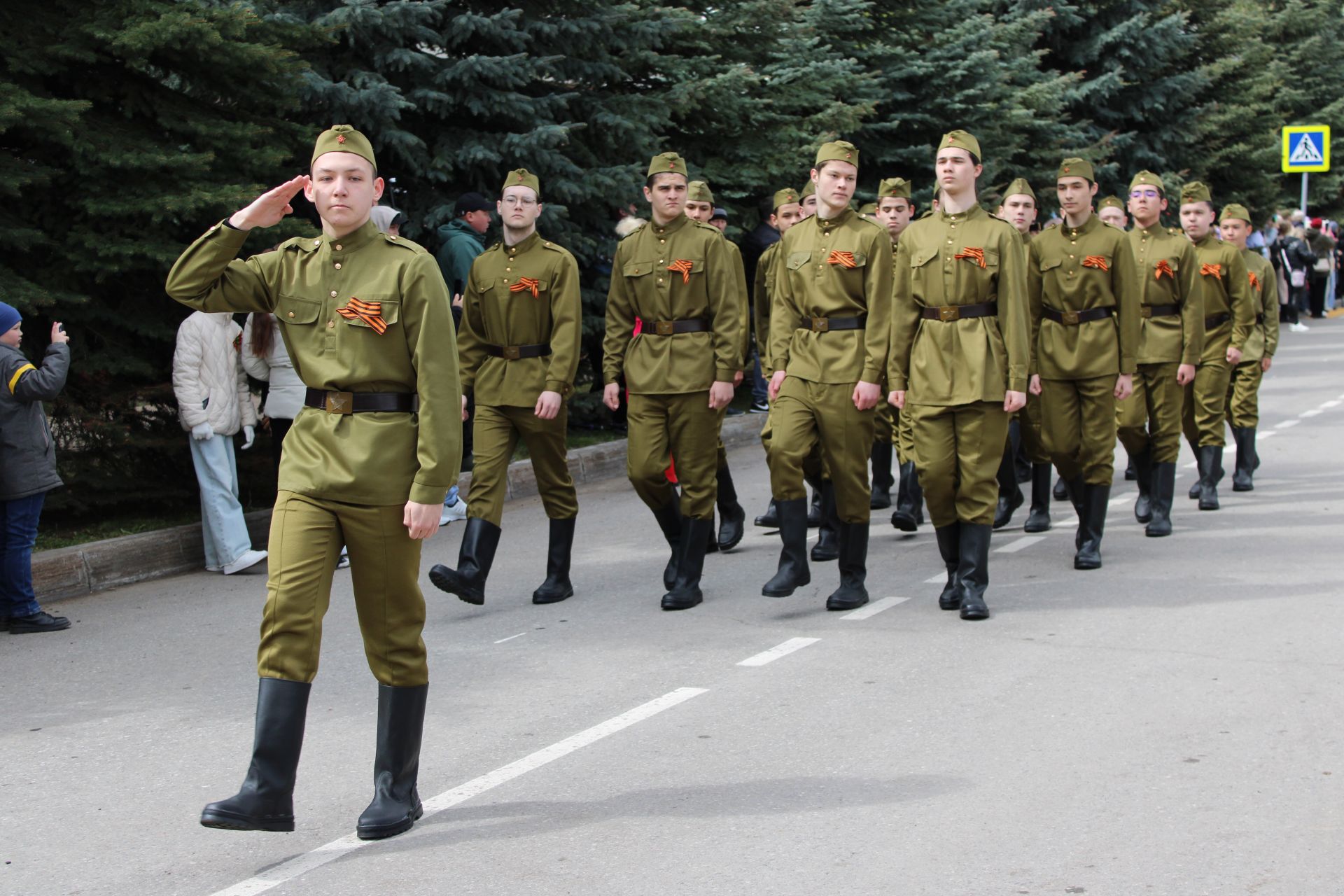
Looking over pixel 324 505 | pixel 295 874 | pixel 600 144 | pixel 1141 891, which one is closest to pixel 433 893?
pixel 295 874

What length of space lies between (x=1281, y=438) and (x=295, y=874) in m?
12.3

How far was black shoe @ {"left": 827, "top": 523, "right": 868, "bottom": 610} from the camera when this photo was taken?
831 cm

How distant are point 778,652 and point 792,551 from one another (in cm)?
103

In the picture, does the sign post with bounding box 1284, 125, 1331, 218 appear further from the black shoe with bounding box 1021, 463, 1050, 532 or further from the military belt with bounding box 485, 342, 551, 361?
the military belt with bounding box 485, 342, 551, 361

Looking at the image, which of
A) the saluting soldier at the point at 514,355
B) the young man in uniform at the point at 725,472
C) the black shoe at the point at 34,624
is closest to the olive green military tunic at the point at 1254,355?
the young man in uniform at the point at 725,472

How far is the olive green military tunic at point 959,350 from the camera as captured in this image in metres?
8.03

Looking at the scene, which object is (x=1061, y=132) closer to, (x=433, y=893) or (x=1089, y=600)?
(x=1089, y=600)

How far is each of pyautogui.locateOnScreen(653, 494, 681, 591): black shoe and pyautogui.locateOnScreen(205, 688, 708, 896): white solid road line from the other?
2079 mm

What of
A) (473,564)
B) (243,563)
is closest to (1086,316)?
(473,564)

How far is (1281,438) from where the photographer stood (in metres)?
15.2

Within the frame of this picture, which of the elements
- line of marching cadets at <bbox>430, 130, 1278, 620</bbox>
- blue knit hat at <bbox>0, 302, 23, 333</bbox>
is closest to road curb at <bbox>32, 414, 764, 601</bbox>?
→ line of marching cadets at <bbox>430, 130, 1278, 620</bbox>

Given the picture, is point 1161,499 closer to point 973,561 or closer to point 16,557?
A: point 973,561

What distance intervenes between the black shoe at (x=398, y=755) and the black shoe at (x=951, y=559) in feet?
11.9

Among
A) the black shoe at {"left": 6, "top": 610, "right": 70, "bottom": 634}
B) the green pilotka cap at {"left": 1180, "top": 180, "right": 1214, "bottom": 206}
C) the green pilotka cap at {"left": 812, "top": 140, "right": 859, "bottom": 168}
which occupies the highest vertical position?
the green pilotka cap at {"left": 812, "top": 140, "right": 859, "bottom": 168}
